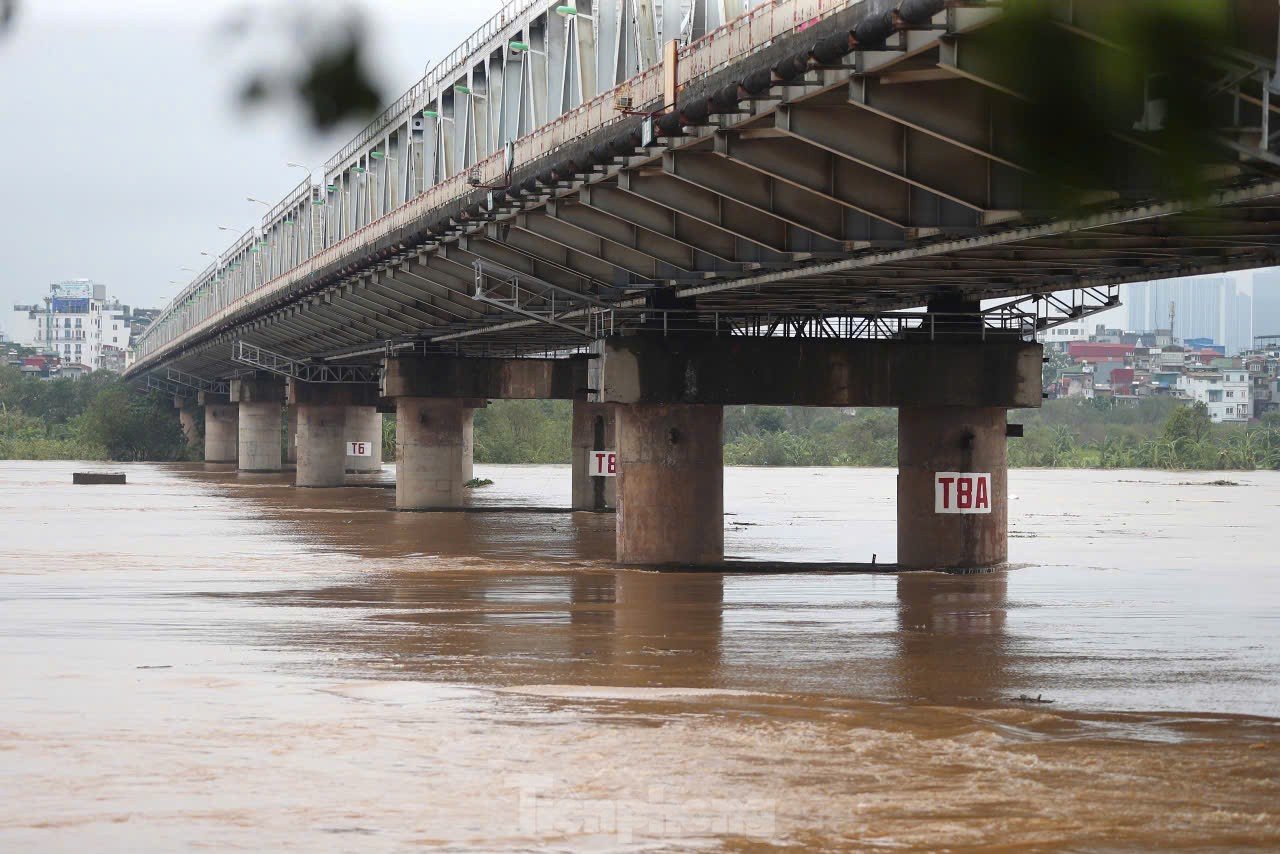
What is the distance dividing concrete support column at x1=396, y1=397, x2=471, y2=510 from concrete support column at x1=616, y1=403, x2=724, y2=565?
28.0 m

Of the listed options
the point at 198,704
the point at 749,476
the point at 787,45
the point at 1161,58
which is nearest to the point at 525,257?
the point at 787,45

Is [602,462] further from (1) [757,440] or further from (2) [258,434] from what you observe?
(1) [757,440]

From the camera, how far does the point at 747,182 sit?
2770 cm

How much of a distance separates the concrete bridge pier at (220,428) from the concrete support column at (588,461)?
76645mm

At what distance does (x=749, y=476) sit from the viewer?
119062 millimetres

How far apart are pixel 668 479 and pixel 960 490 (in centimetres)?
598

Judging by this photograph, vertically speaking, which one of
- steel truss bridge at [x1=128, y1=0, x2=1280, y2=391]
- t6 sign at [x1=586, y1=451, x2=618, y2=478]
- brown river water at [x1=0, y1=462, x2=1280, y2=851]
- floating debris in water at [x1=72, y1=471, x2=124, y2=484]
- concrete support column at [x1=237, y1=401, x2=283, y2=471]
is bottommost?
brown river water at [x1=0, y1=462, x2=1280, y2=851]

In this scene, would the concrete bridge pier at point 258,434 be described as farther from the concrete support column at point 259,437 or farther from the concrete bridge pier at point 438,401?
the concrete bridge pier at point 438,401

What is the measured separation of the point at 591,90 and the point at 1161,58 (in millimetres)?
31188

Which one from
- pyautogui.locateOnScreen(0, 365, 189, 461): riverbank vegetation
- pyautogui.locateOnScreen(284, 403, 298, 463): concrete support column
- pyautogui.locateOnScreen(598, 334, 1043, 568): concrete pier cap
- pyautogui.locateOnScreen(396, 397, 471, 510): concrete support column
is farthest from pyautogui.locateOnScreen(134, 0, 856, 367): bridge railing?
pyautogui.locateOnScreen(0, 365, 189, 461): riverbank vegetation

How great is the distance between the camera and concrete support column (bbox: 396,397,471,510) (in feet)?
208

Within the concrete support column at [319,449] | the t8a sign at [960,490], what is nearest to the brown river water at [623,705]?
the t8a sign at [960,490]

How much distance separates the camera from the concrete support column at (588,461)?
63.2m

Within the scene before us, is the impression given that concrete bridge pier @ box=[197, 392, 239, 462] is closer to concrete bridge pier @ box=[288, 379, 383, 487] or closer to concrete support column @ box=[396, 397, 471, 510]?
concrete bridge pier @ box=[288, 379, 383, 487]
